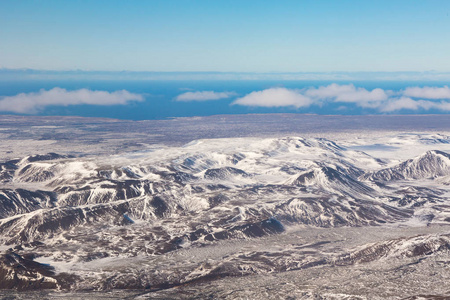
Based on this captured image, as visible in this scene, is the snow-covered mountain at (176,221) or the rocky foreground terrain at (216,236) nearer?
the rocky foreground terrain at (216,236)

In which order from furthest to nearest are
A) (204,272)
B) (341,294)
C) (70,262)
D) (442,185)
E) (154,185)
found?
(442,185) < (154,185) < (70,262) < (204,272) < (341,294)

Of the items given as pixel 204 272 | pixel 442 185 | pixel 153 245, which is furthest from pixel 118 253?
pixel 442 185

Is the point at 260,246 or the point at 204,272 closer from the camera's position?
the point at 204,272

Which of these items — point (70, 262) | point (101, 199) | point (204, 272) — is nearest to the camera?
point (204, 272)

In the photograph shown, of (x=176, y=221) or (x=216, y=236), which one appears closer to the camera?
(x=216, y=236)

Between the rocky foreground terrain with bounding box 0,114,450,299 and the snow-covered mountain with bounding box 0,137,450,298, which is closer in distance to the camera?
the rocky foreground terrain with bounding box 0,114,450,299

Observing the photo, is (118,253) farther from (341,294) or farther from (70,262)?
(341,294)

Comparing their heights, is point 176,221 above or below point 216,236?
below
